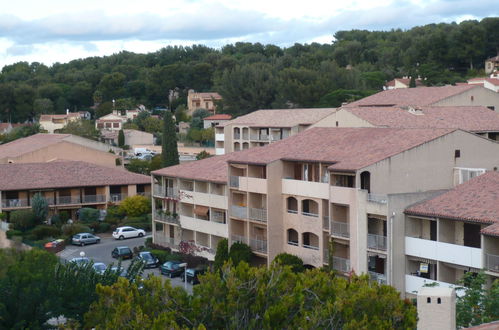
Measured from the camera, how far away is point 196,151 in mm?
99062

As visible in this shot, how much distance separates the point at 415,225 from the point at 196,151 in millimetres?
59156

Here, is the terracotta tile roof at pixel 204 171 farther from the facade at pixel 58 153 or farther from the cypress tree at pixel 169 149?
the facade at pixel 58 153

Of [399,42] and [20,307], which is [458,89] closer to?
[20,307]

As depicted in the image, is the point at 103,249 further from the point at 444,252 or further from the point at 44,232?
the point at 444,252

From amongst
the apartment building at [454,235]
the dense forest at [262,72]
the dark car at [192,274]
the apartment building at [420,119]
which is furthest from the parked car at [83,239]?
the dense forest at [262,72]

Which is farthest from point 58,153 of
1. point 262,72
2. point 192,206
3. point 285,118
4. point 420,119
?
point 420,119

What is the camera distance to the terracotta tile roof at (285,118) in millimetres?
75375

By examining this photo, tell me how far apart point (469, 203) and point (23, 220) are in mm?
35719

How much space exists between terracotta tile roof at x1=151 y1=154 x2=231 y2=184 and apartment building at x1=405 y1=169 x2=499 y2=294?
15.4m

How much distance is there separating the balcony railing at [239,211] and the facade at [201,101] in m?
79.5

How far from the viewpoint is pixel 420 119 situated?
57.6m

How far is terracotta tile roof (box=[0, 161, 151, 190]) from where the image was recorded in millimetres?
68562

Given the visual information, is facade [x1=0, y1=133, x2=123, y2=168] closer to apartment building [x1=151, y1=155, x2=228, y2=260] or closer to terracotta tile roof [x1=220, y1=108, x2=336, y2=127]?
terracotta tile roof [x1=220, y1=108, x2=336, y2=127]

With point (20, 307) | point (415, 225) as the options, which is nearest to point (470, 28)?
point (415, 225)
